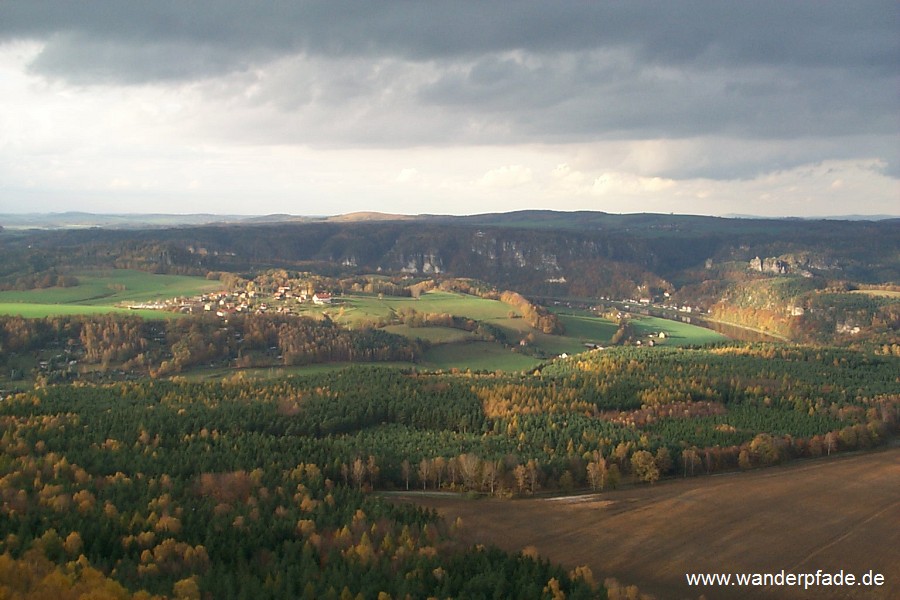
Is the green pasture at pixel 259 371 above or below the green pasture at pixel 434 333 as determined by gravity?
below

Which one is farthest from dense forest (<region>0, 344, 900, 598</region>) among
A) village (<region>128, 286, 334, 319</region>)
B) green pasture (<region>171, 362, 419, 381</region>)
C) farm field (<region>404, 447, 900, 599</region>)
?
village (<region>128, 286, 334, 319</region>)

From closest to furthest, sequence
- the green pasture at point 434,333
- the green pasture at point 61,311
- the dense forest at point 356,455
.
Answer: the dense forest at point 356,455, the green pasture at point 61,311, the green pasture at point 434,333

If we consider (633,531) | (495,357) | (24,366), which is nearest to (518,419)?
(633,531)

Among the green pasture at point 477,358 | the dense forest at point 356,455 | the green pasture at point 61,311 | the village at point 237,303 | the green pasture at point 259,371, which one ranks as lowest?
the green pasture at point 477,358

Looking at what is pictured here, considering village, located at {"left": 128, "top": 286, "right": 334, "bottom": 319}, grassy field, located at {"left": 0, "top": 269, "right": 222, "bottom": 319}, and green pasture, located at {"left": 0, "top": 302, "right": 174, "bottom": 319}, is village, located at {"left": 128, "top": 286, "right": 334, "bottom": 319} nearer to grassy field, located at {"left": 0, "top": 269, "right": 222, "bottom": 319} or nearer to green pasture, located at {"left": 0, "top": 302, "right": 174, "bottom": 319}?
grassy field, located at {"left": 0, "top": 269, "right": 222, "bottom": 319}

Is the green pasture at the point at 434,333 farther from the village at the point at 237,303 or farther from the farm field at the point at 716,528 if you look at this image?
the farm field at the point at 716,528

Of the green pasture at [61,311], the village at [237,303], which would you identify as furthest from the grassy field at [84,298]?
the village at [237,303]

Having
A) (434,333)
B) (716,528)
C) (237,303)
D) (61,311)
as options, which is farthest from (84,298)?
(716,528)

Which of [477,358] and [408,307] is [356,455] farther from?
[408,307]
